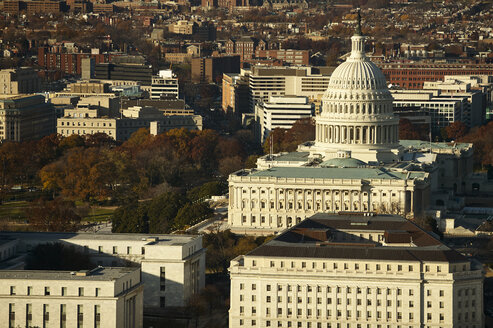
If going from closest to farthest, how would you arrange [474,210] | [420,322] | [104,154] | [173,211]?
[420,322] → [173,211] → [474,210] → [104,154]

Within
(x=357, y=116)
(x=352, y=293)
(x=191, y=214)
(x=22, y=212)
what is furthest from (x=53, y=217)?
(x=357, y=116)

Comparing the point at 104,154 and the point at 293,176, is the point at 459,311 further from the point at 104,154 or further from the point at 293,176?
the point at 104,154

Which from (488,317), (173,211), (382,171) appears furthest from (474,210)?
(488,317)

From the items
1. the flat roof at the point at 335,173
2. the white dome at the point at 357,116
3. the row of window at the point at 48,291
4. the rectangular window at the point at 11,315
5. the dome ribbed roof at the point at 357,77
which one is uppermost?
the dome ribbed roof at the point at 357,77

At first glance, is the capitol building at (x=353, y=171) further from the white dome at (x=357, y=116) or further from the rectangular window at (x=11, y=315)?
the rectangular window at (x=11, y=315)

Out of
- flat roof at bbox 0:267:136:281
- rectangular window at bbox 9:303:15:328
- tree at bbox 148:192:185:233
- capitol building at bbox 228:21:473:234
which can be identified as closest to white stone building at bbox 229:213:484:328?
flat roof at bbox 0:267:136:281

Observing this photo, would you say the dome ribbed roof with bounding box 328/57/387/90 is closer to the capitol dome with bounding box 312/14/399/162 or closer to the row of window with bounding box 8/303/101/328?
the capitol dome with bounding box 312/14/399/162

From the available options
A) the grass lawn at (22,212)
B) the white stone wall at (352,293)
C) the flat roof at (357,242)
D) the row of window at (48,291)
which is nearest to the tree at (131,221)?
the grass lawn at (22,212)
